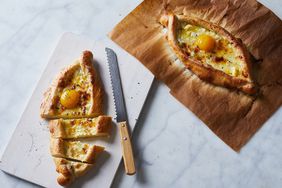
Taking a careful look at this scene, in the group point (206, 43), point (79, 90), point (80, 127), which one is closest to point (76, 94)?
point (79, 90)

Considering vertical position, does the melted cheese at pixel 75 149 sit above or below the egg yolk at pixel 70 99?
below

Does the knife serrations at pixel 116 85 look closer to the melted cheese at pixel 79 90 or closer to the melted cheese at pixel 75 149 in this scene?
the melted cheese at pixel 79 90

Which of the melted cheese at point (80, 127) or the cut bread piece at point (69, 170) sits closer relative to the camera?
the cut bread piece at point (69, 170)

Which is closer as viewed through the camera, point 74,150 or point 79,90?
point 74,150

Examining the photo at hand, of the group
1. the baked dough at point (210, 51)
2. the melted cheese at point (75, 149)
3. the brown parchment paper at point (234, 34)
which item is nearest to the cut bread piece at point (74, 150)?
the melted cheese at point (75, 149)

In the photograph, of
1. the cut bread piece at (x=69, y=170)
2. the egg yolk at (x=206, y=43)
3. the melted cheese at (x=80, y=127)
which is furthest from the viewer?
the egg yolk at (x=206, y=43)

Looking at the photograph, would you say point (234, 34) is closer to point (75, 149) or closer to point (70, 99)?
point (70, 99)
